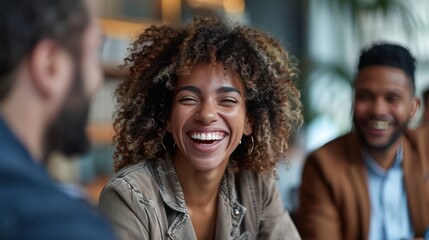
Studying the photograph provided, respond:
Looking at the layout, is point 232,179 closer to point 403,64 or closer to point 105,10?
point 403,64

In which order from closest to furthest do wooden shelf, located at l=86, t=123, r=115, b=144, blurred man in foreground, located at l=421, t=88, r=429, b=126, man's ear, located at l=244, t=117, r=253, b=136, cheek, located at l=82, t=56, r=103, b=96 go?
1. cheek, located at l=82, t=56, r=103, b=96
2. man's ear, located at l=244, t=117, r=253, b=136
3. blurred man in foreground, located at l=421, t=88, r=429, b=126
4. wooden shelf, located at l=86, t=123, r=115, b=144

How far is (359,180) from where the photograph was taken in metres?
2.08

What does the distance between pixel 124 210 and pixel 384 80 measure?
926mm

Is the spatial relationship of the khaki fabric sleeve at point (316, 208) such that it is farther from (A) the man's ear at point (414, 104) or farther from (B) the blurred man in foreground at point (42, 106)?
(B) the blurred man in foreground at point (42, 106)

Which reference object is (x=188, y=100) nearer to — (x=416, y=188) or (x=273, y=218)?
(x=273, y=218)

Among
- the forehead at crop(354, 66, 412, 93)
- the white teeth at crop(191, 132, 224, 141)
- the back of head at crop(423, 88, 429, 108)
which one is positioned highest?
the back of head at crop(423, 88, 429, 108)

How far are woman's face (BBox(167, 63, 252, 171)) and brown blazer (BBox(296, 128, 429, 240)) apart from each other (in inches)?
20.8

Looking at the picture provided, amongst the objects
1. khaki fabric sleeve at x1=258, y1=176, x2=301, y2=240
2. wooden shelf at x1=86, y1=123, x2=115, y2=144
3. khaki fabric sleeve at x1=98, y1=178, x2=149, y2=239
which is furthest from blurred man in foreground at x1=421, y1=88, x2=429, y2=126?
khaki fabric sleeve at x1=98, y1=178, x2=149, y2=239

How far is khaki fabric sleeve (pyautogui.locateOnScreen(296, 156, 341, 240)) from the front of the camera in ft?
6.70

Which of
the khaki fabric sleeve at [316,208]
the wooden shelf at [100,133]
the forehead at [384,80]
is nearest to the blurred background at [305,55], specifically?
the wooden shelf at [100,133]

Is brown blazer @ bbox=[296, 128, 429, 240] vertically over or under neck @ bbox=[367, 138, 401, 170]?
under

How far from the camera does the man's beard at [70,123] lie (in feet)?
2.91

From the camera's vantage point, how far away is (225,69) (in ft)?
5.44

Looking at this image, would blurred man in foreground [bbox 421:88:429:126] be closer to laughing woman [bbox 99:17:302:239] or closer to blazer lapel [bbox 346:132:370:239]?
blazer lapel [bbox 346:132:370:239]
